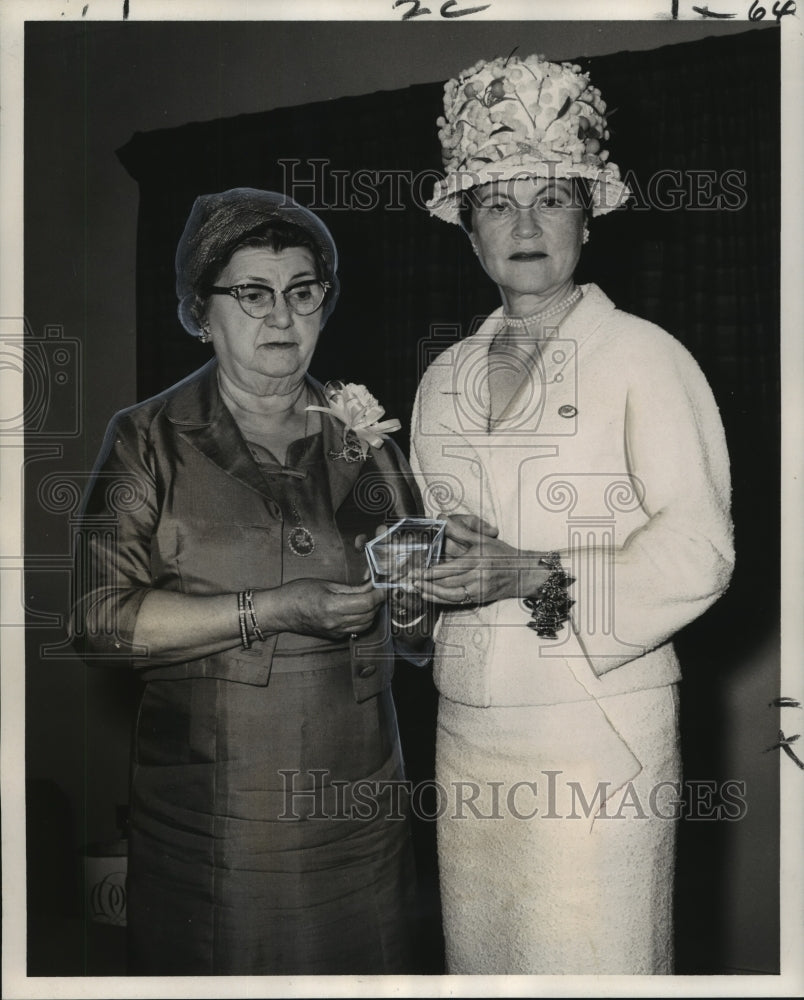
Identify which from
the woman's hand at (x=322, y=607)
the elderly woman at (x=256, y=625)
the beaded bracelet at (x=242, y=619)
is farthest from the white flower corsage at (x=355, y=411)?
the beaded bracelet at (x=242, y=619)

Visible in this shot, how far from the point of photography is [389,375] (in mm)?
2887

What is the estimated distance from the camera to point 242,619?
2775 mm

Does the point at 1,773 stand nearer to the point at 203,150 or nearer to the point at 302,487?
the point at 302,487

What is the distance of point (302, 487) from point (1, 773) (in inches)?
40.5

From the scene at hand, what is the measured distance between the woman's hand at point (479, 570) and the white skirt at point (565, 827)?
265 millimetres

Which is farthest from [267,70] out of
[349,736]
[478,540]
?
[349,736]

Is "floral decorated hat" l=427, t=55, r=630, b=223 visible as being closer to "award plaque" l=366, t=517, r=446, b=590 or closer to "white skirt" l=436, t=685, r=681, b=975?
"award plaque" l=366, t=517, r=446, b=590

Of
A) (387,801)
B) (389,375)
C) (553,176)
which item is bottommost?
(387,801)

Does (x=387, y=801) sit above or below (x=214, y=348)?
below

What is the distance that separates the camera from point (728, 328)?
2883mm

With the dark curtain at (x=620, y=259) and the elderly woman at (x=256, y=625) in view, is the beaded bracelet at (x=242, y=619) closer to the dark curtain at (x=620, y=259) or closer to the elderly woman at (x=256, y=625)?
the elderly woman at (x=256, y=625)

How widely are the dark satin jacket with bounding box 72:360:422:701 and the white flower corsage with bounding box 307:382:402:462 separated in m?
0.02

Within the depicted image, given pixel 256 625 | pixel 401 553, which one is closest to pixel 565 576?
pixel 401 553

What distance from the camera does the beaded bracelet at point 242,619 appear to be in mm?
2773
